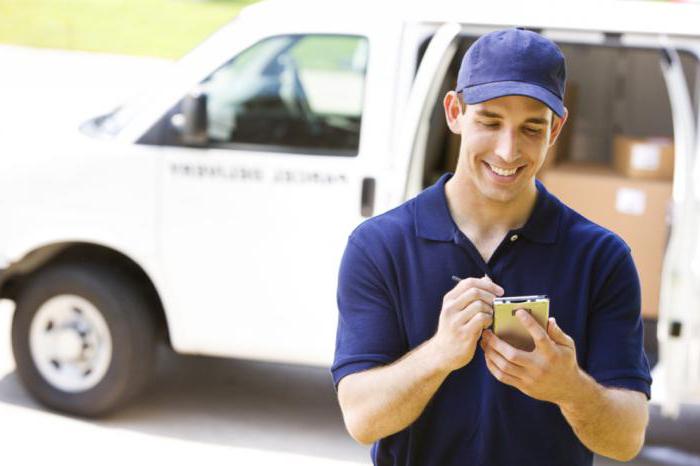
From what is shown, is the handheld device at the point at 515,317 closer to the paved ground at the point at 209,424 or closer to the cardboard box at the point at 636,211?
the paved ground at the point at 209,424

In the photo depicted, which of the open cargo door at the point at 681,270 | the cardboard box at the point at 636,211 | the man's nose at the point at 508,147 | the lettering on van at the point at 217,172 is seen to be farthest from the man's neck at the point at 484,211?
the cardboard box at the point at 636,211

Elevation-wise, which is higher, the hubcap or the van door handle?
the van door handle

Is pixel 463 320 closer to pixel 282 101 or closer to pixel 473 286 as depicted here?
pixel 473 286

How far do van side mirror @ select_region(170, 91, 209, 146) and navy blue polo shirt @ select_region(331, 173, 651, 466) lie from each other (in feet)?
10.2

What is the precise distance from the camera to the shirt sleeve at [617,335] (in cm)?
195

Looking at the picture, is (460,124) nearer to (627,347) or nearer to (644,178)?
(627,347)

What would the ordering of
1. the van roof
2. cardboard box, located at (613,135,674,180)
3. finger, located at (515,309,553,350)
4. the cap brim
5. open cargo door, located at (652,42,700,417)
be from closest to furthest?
finger, located at (515,309,553,350) → the cap brim → open cargo door, located at (652,42,700,417) → the van roof → cardboard box, located at (613,135,674,180)

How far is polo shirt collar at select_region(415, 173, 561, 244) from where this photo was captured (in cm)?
200

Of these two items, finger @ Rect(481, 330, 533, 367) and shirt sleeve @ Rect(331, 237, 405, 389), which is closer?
finger @ Rect(481, 330, 533, 367)

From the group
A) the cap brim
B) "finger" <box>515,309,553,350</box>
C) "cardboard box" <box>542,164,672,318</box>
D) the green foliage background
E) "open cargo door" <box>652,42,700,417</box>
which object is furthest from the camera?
the green foliage background

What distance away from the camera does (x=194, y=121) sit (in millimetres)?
5008

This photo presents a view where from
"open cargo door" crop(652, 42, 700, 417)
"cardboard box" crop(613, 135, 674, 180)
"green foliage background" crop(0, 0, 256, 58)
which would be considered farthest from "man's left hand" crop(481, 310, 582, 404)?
"green foliage background" crop(0, 0, 256, 58)

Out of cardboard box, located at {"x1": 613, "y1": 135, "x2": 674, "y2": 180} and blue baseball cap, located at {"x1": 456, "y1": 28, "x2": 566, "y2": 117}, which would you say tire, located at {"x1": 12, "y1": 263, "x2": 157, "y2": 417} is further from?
blue baseball cap, located at {"x1": 456, "y1": 28, "x2": 566, "y2": 117}

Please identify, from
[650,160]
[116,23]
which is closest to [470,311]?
[650,160]
